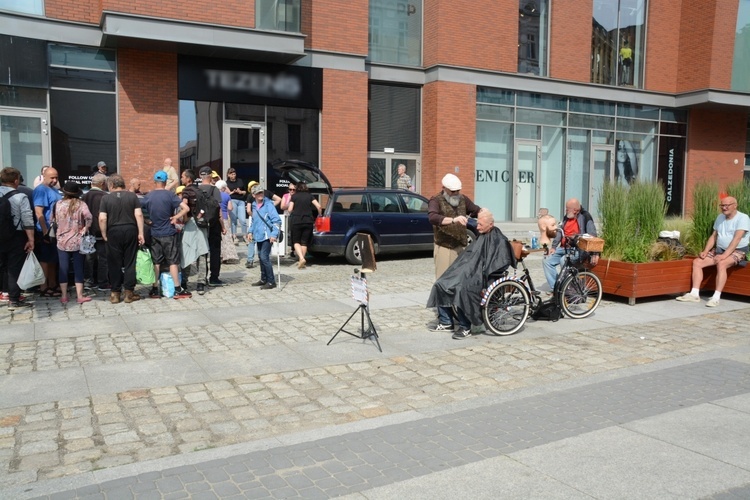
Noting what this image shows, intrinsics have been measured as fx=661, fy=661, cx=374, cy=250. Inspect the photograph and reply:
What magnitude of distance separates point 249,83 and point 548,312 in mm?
11357

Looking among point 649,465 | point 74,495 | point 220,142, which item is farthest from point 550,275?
point 220,142

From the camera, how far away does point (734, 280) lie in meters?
10.5

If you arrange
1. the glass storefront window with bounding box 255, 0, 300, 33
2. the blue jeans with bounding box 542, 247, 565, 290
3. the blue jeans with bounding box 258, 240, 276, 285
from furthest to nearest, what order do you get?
the glass storefront window with bounding box 255, 0, 300, 33 < the blue jeans with bounding box 258, 240, 276, 285 < the blue jeans with bounding box 542, 247, 565, 290

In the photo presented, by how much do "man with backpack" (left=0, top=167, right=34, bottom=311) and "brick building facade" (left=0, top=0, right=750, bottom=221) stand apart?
6506mm

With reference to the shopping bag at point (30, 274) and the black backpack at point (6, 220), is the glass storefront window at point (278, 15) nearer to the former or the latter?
the black backpack at point (6, 220)

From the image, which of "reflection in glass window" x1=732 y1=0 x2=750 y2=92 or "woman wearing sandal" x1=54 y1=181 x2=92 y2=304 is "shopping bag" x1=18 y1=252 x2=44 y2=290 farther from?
"reflection in glass window" x1=732 y1=0 x2=750 y2=92

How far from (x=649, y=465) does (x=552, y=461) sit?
0.63m

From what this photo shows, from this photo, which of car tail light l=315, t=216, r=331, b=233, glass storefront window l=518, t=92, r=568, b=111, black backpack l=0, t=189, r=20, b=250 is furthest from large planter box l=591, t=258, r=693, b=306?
glass storefront window l=518, t=92, r=568, b=111

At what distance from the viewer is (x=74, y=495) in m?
3.96

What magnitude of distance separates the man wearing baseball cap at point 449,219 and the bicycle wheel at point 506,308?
63 centimetres

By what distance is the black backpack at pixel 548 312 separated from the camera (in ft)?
29.3

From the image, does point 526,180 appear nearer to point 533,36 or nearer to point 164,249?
point 533,36

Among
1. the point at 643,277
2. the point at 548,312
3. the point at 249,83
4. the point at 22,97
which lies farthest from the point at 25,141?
the point at 643,277

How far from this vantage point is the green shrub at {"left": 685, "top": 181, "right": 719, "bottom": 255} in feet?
35.8
